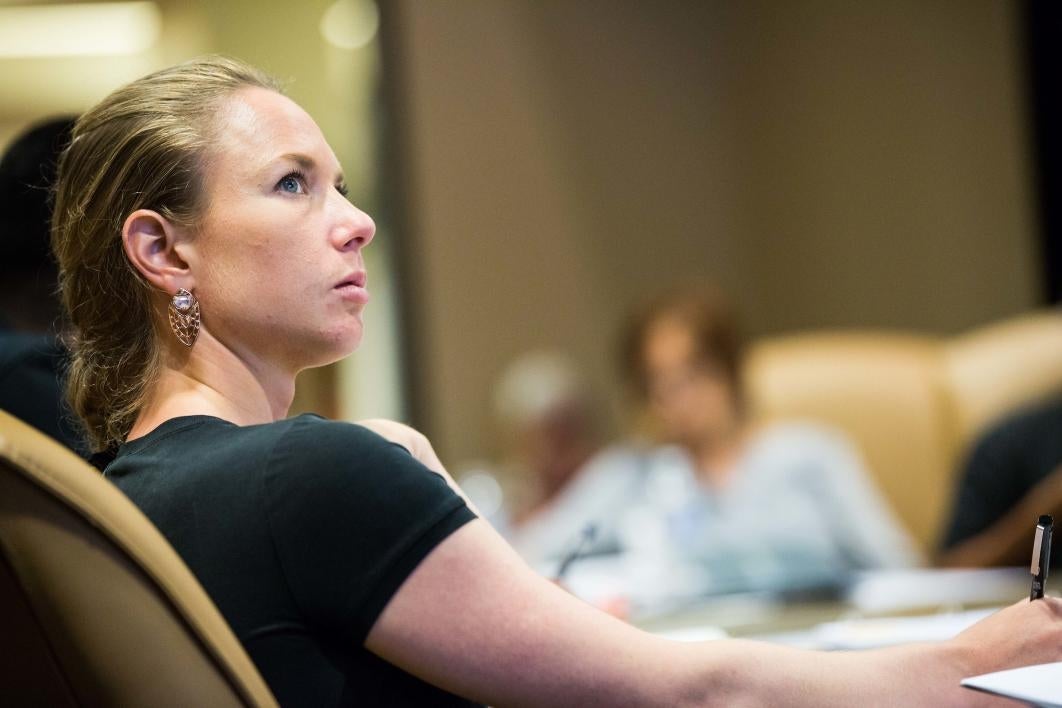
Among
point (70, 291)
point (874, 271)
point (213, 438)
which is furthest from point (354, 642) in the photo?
point (874, 271)

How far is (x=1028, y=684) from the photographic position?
94cm

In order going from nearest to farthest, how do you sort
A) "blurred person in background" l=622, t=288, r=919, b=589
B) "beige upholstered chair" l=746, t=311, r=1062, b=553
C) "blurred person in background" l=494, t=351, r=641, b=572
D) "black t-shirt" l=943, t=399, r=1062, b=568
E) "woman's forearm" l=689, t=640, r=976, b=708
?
1. "woman's forearm" l=689, t=640, r=976, b=708
2. "black t-shirt" l=943, t=399, r=1062, b=568
3. "blurred person in background" l=622, t=288, r=919, b=589
4. "blurred person in background" l=494, t=351, r=641, b=572
5. "beige upholstered chair" l=746, t=311, r=1062, b=553

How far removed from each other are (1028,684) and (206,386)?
70cm

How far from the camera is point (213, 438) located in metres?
1.01

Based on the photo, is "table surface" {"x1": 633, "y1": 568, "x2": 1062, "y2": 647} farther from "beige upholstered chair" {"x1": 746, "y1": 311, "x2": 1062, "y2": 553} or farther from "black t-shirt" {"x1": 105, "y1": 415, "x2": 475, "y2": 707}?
"beige upholstered chair" {"x1": 746, "y1": 311, "x2": 1062, "y2": 553}

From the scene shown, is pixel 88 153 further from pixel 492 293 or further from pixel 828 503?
pixel 492 293

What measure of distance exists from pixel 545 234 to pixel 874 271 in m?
1.20

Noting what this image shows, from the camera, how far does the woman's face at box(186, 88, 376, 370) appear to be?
42.4 inches

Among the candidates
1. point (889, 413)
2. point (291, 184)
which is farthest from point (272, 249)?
point (889, 413)

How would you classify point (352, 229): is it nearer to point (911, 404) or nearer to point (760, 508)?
point (760, 508)

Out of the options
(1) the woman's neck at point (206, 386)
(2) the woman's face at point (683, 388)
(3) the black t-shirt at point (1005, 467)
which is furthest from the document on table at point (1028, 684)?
(2) the woman's face at point (683, 388)

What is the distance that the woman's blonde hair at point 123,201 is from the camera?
109 centimetres

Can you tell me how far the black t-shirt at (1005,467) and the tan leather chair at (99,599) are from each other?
2.41 meters

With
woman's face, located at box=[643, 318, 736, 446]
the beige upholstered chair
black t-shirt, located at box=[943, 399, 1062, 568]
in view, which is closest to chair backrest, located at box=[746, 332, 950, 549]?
the beige upholstered chair
